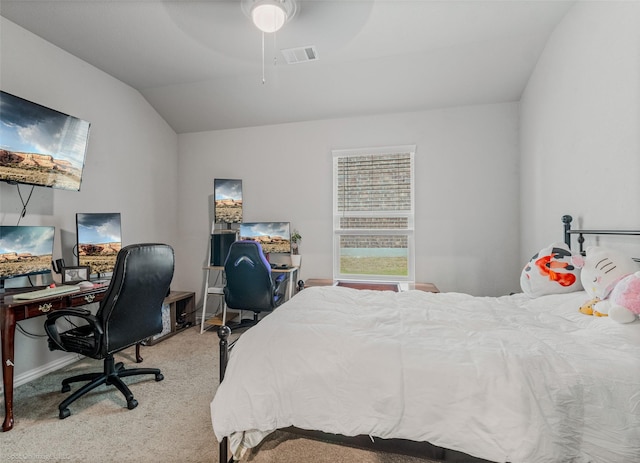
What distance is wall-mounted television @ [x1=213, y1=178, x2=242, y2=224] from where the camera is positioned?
149 inches

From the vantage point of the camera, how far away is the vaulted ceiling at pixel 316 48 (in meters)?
2.22

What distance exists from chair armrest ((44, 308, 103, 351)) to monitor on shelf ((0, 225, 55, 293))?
524 mm

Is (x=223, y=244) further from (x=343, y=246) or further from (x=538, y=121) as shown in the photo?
(x=538, y=121)

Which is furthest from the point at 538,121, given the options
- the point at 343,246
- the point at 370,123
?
the point at 343,246

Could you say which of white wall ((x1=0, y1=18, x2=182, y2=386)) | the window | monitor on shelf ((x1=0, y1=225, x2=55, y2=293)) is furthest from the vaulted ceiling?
monitor on shelf ((x1=0, y1=225, x2=55, y2=293))

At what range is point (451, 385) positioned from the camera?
3.60ft

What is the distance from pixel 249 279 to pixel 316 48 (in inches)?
89.6

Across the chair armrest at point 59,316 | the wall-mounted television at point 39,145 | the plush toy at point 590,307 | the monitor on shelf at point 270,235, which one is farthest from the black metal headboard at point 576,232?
the wall-mounted television at point 39,145

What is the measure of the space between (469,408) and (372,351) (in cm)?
39

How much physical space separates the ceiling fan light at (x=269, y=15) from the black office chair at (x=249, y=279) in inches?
71.3

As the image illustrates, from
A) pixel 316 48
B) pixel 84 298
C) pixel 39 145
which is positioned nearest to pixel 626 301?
pixel 316 48

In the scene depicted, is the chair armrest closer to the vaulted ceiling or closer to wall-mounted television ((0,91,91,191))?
wall-mounted television ((0,91,91,191))

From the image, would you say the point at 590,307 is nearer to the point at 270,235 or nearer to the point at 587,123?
the point at 587,123

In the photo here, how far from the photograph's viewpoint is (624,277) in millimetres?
1363
